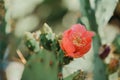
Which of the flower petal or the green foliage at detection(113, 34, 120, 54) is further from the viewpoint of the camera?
the green foliage at detection(113, 34, 120, 54)

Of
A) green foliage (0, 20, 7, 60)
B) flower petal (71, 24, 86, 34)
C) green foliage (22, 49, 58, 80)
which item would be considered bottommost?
green foliage (22, 49, 58, 80)

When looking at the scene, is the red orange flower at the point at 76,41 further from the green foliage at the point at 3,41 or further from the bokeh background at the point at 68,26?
the green foliage at the point at 3,41

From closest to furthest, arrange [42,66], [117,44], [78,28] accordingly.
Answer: [42,66] → [78,28] → [117,44]

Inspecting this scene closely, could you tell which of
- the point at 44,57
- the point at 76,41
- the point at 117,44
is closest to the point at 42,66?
the point at 44,57

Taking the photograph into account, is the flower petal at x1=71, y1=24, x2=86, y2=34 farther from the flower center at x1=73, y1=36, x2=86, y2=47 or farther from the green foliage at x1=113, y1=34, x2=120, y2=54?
the green foliage at x1=113, y1=34, x2=120, y2=54

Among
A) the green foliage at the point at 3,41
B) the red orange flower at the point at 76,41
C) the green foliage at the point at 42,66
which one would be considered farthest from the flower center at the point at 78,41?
the green foliage at the point at 3,41

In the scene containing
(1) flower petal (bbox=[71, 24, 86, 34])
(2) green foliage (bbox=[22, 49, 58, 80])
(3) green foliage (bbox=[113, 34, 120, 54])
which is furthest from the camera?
(3) green foliage (bbox=[113, 34, 120, 54])

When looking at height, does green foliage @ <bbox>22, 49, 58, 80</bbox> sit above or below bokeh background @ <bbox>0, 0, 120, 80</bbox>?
below

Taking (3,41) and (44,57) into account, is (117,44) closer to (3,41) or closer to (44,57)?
(44,57)

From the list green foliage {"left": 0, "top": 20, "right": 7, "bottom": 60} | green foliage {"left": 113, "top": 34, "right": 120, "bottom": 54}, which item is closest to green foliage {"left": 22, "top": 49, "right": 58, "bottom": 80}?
green foliage {"left": 0, "top": 20, "right": 7, "bottom": 60}
